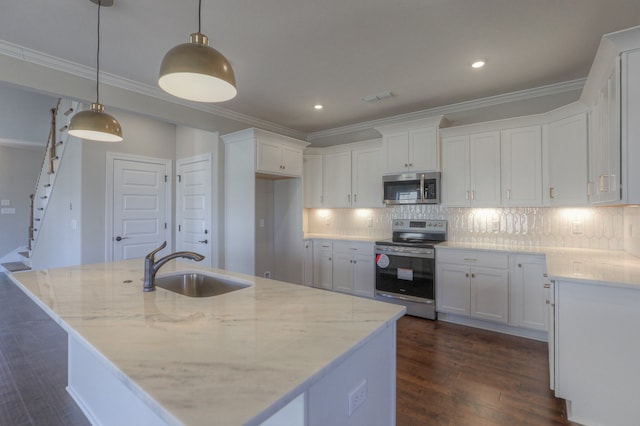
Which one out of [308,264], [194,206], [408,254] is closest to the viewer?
[408,254]

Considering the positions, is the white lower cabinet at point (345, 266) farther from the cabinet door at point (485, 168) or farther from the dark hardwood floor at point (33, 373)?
the dark hardwood floor at point (33, 373)

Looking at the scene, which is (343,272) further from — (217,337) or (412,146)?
(217,337)

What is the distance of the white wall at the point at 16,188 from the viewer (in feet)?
21.3

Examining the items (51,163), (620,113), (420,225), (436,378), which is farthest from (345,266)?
(51,163)

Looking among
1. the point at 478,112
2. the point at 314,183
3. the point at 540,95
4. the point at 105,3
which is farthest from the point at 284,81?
the point at 540,95

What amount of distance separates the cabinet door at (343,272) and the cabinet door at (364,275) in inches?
3.3

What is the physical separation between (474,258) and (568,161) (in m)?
1.30

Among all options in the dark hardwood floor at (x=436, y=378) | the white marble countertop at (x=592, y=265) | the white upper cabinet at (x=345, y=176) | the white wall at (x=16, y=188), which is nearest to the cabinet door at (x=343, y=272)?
the white upper cabinet at (x=345, y=176)

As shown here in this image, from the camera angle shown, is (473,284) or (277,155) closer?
(473,284)

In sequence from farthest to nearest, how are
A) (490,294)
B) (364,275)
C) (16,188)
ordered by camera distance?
(16,188), (364,275), (490,294)

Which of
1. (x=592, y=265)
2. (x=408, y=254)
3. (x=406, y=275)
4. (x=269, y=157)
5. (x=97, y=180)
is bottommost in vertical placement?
(x=406, y=275)

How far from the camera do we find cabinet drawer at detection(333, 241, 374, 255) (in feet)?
13.9

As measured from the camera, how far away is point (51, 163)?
16.4ft

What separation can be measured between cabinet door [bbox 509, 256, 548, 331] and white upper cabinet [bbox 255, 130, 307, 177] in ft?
9.75
